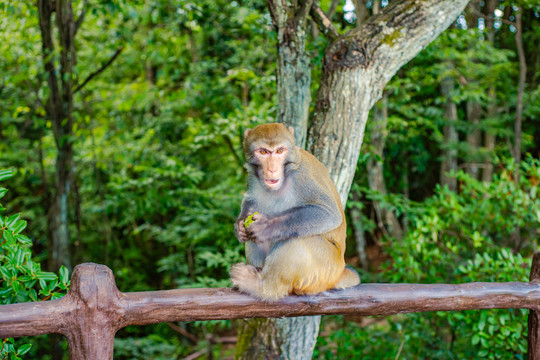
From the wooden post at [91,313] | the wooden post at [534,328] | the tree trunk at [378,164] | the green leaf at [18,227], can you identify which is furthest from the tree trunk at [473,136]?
the green leaf at [18,227]

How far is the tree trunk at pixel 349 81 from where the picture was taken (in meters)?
2.99

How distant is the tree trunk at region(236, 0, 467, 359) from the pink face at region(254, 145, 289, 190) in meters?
0.69

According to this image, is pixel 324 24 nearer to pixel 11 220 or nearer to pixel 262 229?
pixel 262 229

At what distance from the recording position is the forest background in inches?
159

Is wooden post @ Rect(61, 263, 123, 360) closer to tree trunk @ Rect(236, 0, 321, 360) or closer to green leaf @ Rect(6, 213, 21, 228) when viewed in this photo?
green leaf @ Rect(6, 213, 21, 228)

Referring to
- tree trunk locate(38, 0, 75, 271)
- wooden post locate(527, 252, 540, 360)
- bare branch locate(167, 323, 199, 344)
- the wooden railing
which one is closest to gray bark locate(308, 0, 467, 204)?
the wooden railing

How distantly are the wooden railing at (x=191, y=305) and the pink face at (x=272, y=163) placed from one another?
23.8 inches

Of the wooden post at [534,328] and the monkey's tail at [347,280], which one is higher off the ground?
the monkey's tail at [347,280]

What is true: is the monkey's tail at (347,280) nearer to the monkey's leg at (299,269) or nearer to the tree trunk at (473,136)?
the monkey's leg at (299,269)

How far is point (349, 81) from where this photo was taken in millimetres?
2980

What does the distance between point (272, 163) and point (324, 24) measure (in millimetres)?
1344

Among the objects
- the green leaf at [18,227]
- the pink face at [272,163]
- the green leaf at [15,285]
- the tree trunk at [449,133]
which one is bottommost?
the green leaf at [15,285]

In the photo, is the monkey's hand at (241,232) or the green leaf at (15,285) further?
the monkey's hand at (241,232)

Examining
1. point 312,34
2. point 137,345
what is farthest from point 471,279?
point 137,345
